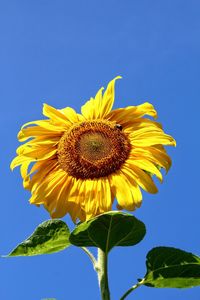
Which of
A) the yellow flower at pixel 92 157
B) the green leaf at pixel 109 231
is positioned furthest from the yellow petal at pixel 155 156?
the green leaf at pixel 109 231

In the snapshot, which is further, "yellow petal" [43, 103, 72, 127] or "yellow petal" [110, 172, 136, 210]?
"yellow petal" [43, 103, 72, 127]

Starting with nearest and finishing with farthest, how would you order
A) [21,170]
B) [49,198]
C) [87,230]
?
[87,230]
[49,198]
[21,170]

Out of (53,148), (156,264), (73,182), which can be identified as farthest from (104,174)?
(156,264)

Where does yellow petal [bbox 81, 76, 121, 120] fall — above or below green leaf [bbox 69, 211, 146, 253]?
above

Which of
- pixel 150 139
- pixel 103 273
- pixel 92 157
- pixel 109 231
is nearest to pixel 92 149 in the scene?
Result: pixel 92 157

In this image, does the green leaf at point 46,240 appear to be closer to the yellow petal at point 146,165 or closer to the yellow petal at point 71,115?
the yellow petal at point 146,165

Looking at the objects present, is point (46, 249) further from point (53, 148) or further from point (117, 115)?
point (117, 115)

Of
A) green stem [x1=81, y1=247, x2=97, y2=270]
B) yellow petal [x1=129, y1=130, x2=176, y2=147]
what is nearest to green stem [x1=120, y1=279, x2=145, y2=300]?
green stem [x1=81, y1=247, x2=97, y2=270]

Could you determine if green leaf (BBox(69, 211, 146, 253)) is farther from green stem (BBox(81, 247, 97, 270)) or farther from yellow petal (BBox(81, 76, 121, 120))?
yellow petal (BBox(81, 76, 121, 120))
